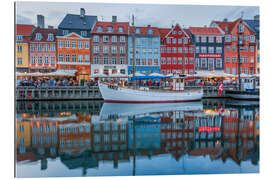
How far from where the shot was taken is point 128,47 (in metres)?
32.2

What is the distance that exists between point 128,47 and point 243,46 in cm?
A: 1582

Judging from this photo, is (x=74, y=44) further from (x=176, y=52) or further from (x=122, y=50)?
(x=176, y=52)

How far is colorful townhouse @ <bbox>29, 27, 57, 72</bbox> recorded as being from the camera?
2957cm

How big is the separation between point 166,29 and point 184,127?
26566mm

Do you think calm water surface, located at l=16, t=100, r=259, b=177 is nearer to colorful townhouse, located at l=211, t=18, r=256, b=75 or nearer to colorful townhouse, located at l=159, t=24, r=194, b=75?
colorful townhouse, located at l=159, t=24, r=194, b=75

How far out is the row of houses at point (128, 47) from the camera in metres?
30.0

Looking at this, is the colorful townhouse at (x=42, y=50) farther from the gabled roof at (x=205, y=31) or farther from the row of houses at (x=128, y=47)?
the gabled roof at (x=205, y=31)

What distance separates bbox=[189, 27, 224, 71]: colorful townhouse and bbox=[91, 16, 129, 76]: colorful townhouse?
946 cm

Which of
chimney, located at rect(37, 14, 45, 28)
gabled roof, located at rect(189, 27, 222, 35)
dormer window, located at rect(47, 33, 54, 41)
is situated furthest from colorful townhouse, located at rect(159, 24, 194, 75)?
chimney, located at rect(37, 14, 45, 28)

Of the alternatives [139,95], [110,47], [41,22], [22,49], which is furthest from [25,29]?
[139,95]

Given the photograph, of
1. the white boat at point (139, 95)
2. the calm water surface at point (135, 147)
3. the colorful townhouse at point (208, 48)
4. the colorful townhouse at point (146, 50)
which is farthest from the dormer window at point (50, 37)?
the calm water surface at point (135, 147)

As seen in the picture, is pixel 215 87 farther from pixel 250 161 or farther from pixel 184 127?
pixel 250 161

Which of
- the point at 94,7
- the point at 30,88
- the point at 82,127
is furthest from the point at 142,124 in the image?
the point at 94,7

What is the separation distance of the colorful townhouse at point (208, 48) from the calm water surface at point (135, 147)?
21.7 m
